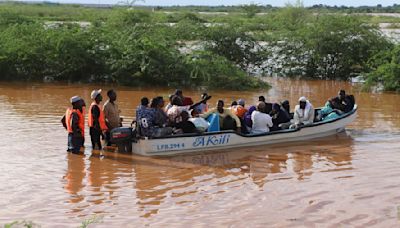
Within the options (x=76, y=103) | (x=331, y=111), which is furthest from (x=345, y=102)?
(x=76, y=103)

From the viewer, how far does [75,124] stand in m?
12.0

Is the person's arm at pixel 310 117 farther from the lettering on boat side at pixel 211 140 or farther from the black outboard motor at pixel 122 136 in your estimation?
the black outboard motor at pixel 122 136

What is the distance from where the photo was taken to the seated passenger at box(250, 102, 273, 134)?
13.4m

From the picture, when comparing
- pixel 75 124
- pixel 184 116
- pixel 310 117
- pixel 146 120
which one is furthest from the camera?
pixel 310 117

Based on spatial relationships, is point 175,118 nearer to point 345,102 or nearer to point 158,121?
point 158,121

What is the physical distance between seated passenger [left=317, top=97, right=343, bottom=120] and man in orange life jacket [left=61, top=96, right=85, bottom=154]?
6.05 m

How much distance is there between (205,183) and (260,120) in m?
3.38

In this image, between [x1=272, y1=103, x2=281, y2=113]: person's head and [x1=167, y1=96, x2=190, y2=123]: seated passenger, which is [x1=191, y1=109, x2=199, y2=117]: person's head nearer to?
[x1=167, y1=96, x2=190, y2=123]: seated passenger

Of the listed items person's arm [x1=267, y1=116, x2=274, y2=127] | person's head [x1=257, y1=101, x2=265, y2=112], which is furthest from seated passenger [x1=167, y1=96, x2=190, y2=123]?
person's arm [x1=267, y1=116, x2=274, y2=127]

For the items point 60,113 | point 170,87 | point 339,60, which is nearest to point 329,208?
point 60,113

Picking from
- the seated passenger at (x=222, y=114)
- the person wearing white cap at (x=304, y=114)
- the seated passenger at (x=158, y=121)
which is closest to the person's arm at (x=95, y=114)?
the seated passenger at (x=158, y=121)

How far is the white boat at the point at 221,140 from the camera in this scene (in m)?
12.3

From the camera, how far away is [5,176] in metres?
10.5

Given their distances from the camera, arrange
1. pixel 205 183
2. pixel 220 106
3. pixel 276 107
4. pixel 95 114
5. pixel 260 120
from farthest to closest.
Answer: pixel 276 107, pixel 260 120, pixel 220 106, pixel 95 114, pixel 205 183
